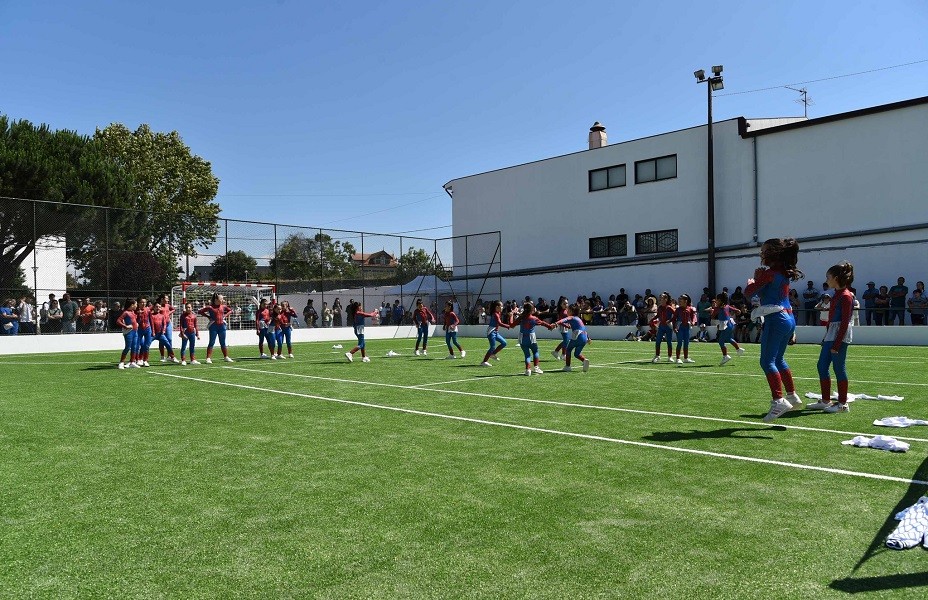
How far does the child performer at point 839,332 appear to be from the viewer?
8.98 m

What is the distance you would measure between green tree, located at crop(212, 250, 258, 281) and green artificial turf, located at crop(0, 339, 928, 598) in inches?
827

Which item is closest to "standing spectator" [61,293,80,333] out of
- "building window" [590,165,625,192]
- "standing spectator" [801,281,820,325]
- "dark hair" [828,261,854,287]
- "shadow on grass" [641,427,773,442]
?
"shadow on grass" [641,427,773,442]

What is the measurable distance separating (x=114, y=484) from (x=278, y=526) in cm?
219

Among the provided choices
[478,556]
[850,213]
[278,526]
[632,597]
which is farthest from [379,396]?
[850,213]

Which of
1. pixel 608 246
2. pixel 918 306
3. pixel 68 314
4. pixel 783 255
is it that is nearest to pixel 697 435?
pixel 783 255

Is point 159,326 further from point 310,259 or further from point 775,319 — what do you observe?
point 775,319

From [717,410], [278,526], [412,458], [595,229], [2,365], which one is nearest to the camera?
[278,526]

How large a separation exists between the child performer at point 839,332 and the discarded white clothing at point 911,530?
4.82 meters

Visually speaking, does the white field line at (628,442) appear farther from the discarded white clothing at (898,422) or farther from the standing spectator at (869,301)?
the standing spectator at (869,301)

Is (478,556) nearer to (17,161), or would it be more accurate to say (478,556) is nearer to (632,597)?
(632,597)

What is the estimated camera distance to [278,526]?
188 inches

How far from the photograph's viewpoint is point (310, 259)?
36000 mm

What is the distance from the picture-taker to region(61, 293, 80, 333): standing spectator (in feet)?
88.1

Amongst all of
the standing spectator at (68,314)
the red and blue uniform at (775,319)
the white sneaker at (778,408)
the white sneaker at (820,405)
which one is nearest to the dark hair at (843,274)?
the red and blue uniform at (775,319)
